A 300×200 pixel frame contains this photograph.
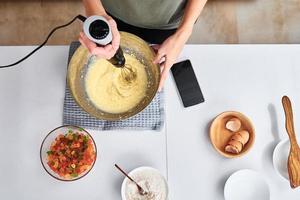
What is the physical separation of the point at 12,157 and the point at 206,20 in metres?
1.00

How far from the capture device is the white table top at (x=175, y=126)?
3.39ft

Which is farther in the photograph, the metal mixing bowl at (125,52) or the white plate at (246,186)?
the white plate at (246,186)

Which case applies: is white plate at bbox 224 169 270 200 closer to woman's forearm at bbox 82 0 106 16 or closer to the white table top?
the white table top

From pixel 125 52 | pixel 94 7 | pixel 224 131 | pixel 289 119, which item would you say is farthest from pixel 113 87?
pixel 289 119

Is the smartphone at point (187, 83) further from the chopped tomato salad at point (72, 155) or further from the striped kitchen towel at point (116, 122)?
the chopped tomato salad at point (72, 155)

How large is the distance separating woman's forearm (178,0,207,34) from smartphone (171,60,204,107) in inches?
4.6

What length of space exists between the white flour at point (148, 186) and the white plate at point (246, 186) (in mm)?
165

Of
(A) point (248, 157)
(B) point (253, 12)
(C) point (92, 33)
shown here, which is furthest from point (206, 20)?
(C) point (92, 33)

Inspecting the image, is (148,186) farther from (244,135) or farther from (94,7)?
(94,7)

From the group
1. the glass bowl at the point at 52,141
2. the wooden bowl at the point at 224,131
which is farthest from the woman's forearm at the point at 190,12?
the glass bowl at the point at 52,141

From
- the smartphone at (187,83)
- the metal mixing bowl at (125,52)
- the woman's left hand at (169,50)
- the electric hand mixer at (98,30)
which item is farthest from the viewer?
the smartphone at (187,83)

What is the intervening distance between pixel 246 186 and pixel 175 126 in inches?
9.4

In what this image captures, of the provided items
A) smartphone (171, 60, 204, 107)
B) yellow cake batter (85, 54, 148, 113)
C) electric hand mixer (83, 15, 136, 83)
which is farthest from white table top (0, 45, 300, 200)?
electric hand mixer (83, 15, 136, 83)

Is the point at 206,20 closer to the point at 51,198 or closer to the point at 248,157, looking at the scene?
the point at 248,157
